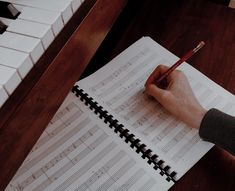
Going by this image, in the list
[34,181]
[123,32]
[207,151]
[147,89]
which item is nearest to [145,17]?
[123,32]

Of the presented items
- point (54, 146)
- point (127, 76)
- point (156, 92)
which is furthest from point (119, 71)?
point (54, 146)

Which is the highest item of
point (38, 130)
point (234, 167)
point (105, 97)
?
point (38, 130)

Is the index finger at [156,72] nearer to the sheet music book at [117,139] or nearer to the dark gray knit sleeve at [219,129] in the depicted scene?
the sheet music book at [117,139]

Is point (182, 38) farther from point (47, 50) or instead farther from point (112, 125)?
point (47, 50)

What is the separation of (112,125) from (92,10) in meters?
0.28

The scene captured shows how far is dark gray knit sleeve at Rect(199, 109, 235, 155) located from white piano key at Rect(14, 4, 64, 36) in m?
0.40

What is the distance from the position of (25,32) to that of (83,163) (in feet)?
1.10

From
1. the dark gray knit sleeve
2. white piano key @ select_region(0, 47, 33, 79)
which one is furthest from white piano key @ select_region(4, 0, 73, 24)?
the dark gray knit sleeve

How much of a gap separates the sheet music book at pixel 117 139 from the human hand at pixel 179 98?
0.03 meters

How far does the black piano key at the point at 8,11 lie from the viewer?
2.19 feet

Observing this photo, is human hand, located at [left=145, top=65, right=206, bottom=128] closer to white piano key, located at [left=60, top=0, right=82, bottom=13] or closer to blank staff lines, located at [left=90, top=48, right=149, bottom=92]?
blank staff lines, located at [left=90, top=48, right=149, bottom=92]

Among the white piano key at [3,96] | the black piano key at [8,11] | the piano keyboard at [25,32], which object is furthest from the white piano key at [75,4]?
the white piano key at [3,96]

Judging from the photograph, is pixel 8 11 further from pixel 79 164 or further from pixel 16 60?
pixel 79 164

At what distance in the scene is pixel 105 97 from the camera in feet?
3.05
